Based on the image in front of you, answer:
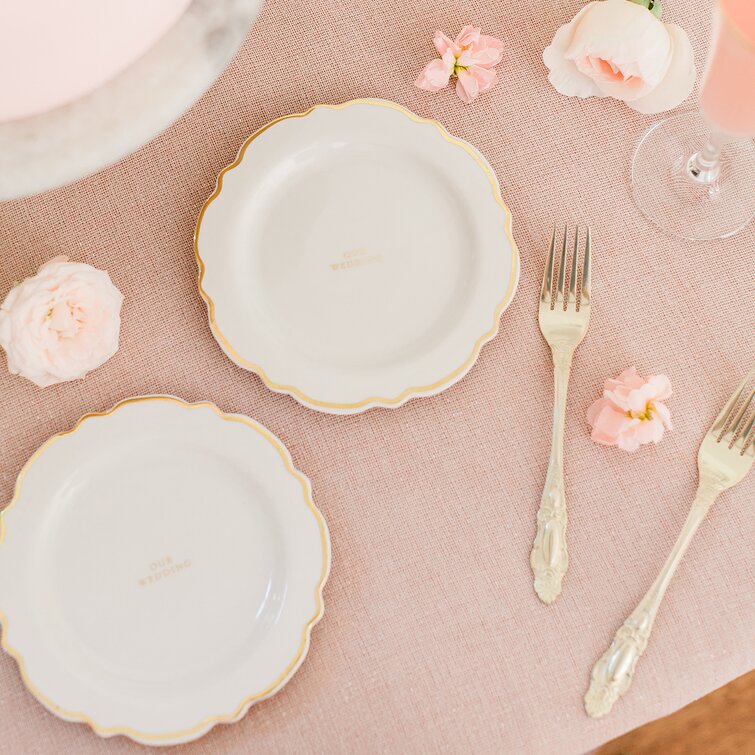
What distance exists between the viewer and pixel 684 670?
2.39ft

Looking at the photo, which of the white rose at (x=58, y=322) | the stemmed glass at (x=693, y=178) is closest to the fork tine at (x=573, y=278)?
the stemmed glass at (x=693, y=178)

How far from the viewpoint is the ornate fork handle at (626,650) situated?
0.71 metres

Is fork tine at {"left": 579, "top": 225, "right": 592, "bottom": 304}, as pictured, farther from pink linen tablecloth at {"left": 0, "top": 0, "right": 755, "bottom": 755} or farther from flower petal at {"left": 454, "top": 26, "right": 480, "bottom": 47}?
flower petal at {"left": 454, "top": 26, "right": 480, "bottom": 47}

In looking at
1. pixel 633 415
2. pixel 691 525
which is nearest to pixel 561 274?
pixel 633 415

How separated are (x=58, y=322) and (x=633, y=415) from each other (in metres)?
0.52

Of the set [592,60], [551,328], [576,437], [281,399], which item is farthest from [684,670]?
[592,60]

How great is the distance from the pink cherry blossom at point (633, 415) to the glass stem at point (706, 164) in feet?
0.74

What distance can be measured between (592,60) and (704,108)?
12 centimetres

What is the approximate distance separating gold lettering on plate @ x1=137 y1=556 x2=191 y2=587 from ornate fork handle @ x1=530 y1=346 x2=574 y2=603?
0.31 metres

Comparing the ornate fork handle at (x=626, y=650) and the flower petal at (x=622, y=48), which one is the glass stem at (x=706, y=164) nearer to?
the flower petal at (x=622, y=48)

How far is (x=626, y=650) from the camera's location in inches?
28.2

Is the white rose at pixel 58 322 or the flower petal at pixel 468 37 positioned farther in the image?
the flower petal at pixel 468 37

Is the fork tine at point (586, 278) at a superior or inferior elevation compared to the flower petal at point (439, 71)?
inferior

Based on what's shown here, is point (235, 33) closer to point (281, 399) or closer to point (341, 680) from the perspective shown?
point (281, 399)
